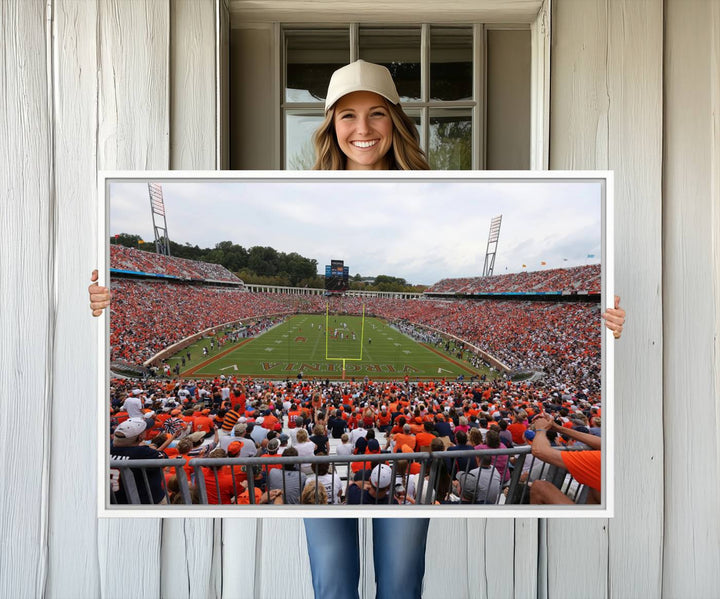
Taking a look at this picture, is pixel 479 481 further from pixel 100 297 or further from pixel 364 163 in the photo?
pixel 100 297

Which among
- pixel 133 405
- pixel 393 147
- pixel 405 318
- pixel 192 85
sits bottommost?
pixel 133 405

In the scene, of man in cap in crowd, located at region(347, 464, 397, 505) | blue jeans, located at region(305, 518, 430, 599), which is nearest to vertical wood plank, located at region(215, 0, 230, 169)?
man in cap in crowd, located at region(347, 464, 397, 505)

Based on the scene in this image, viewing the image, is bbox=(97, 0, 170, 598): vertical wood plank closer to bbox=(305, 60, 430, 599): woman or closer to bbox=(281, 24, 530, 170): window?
bbox=(281, 24, 530, 170): window

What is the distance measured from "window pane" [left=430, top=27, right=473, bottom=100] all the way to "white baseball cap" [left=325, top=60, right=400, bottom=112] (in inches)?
24.0

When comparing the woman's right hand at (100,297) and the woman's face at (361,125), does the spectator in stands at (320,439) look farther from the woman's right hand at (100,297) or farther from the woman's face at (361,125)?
the woman's face at (361,125)

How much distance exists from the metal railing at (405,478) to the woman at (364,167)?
0.60 ft

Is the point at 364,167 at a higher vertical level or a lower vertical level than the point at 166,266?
higher

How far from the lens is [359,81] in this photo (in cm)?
154

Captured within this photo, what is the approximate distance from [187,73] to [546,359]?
184 centimetres

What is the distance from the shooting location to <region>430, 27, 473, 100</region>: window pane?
209 centimetres

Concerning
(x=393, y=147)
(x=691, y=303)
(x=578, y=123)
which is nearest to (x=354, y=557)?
(x=393, y=147)

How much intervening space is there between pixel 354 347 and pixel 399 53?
4.84 ft

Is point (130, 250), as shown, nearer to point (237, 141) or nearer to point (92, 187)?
point (92, 187)

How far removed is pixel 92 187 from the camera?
1.94m
